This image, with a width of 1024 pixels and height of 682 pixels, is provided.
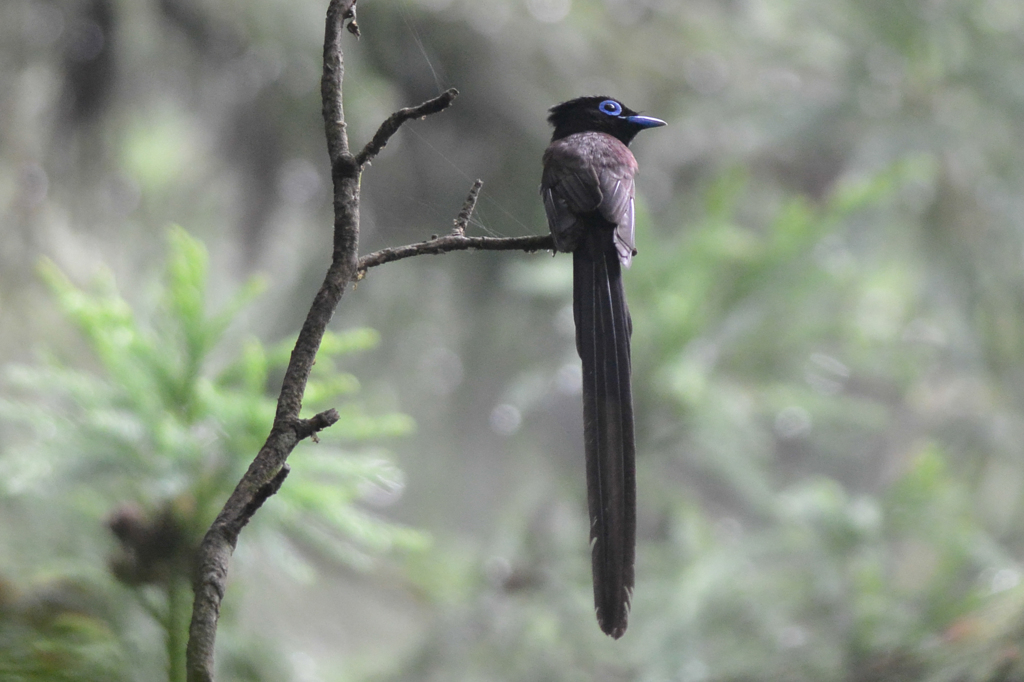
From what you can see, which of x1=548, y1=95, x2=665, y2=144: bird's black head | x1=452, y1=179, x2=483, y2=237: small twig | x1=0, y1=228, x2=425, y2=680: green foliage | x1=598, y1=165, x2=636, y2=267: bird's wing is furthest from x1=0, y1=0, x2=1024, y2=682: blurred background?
x1=452, y1=179, x2=483, y2=237: small twig

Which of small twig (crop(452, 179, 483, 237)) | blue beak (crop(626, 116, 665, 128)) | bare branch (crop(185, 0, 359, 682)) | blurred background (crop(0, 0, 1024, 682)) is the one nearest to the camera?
bare branch (crop(185, 0, 359, 682))

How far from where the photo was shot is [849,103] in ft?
11.4

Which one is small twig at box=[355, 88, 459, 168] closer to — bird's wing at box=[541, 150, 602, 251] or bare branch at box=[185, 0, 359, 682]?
bare branch at box=[185, 0, 359, 682]

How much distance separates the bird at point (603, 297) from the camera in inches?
26.3

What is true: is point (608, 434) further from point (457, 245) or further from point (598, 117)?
point (598, 117)

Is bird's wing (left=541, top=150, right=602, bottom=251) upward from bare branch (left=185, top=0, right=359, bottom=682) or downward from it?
upward

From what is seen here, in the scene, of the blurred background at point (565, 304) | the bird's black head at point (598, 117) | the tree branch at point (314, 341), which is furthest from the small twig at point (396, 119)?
the blurred background at point (565, 304)

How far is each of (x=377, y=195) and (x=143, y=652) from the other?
763 millimetres

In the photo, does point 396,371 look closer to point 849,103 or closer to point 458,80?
point 458,80

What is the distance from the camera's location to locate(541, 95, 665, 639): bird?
0.67m

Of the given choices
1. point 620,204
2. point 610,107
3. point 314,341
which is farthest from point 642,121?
point 314,341

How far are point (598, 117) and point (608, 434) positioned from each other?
504mm

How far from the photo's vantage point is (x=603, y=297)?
822mm

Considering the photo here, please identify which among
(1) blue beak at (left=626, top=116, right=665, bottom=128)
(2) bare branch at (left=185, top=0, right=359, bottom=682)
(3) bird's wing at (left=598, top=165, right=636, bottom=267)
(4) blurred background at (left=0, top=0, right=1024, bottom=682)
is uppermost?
(4) blurred background at (left=0, top=0, right=1024, bottom=682)
